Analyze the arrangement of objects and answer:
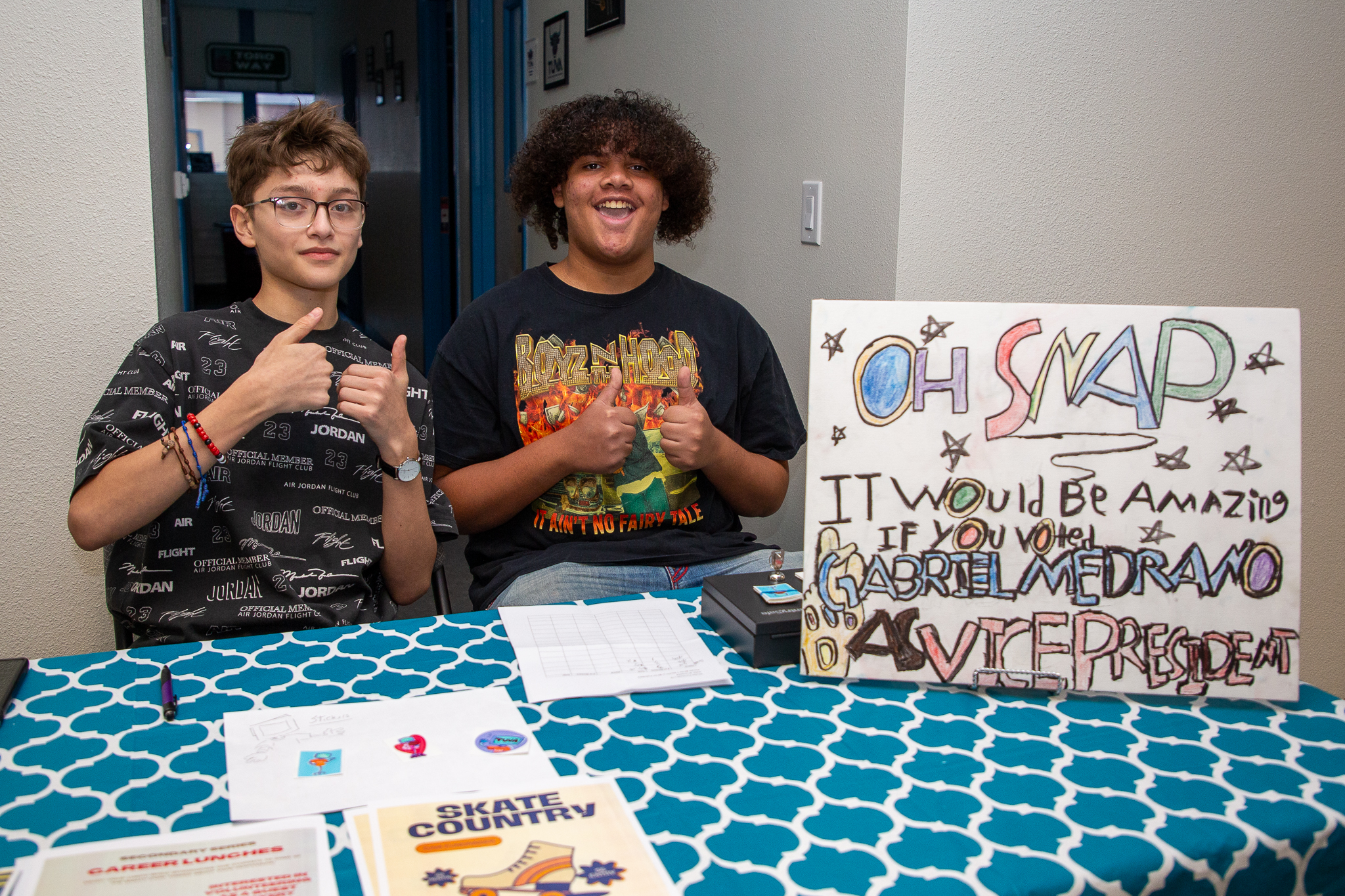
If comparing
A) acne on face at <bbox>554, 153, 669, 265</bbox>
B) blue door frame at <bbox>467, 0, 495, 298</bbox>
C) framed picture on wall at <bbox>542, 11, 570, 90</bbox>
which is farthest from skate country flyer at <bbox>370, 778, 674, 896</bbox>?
blue door frame at <bbox>467, 0, 495, 298</bbox>

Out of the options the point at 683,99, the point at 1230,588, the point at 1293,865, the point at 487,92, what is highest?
the point at 487,92

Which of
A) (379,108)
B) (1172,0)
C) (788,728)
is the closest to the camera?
(788,728)

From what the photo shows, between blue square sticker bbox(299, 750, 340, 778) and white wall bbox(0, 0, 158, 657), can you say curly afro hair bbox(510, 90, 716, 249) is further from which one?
blue square sticker bbox(299, 750, 340, 778)

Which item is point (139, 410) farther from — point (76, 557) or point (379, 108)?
point (379, 108)

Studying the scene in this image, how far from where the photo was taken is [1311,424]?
7.39ft

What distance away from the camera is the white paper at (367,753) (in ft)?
2.58

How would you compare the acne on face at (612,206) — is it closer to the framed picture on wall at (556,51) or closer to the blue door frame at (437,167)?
the framed picture on wall at (556,51)

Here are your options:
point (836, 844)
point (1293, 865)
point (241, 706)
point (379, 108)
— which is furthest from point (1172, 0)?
point (379, 108)

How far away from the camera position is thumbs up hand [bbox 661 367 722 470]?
147 centimetres

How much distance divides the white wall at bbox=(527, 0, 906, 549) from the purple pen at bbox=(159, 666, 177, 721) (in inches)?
53.3

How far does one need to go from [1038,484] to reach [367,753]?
2.23ft

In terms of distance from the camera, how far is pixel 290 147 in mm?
1367

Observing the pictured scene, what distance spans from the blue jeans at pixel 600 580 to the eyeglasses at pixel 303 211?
568 mm

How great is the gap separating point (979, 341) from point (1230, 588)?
0.35m
